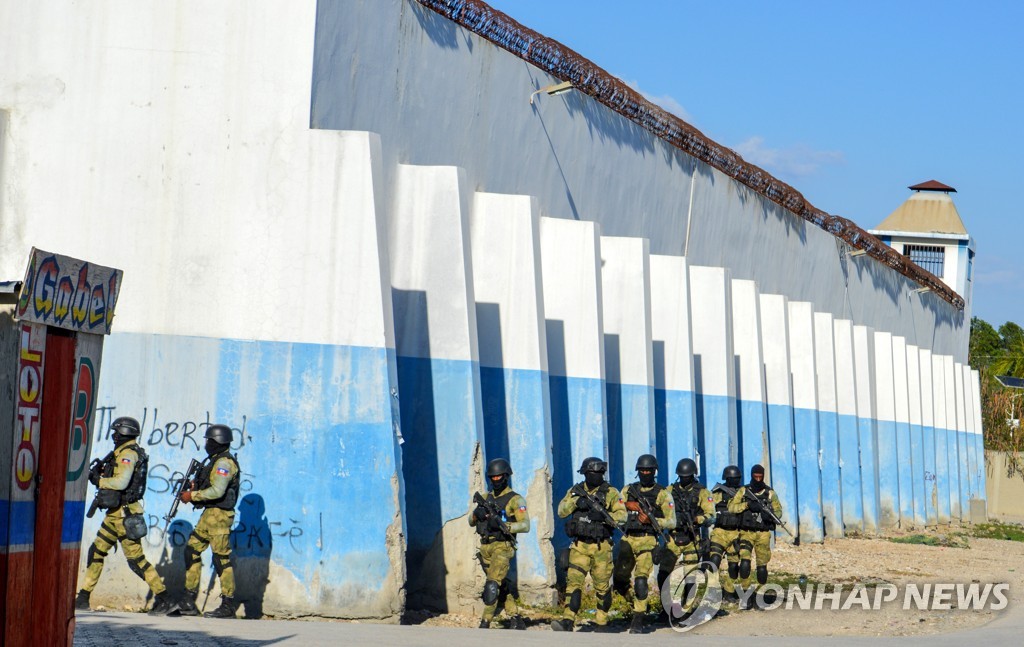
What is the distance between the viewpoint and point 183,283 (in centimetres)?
1256

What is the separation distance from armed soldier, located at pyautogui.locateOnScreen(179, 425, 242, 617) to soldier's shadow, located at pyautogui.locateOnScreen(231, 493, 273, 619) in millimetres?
277

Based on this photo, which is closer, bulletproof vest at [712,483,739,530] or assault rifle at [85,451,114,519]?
assault rifle at [85,451,114,519]

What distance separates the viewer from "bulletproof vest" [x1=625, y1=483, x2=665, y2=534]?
1371cm

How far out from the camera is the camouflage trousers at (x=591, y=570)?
13156mm

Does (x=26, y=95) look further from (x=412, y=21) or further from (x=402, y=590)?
(x=402, y=590)

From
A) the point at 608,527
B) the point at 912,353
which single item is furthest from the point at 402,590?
the point at 912,353

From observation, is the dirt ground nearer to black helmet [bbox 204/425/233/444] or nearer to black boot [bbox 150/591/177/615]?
black boot [bbox 150/591/177/615]

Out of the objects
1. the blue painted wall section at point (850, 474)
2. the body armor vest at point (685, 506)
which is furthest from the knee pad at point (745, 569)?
the blue painted wall section at point (850, 474)

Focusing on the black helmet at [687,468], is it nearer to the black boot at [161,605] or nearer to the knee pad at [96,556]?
the black boot at [161,605]

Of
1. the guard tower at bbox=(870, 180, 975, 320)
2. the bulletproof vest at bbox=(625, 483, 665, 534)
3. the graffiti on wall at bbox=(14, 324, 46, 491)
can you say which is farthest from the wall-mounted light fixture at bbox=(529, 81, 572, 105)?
the guard tower at bbox=(870, 180, 975, 320)

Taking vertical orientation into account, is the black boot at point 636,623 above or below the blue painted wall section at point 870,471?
below

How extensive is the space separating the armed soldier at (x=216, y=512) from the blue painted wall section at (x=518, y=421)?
3.67m

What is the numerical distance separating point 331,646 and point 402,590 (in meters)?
2.24

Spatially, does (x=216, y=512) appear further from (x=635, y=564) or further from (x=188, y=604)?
(x=635, y=564)
